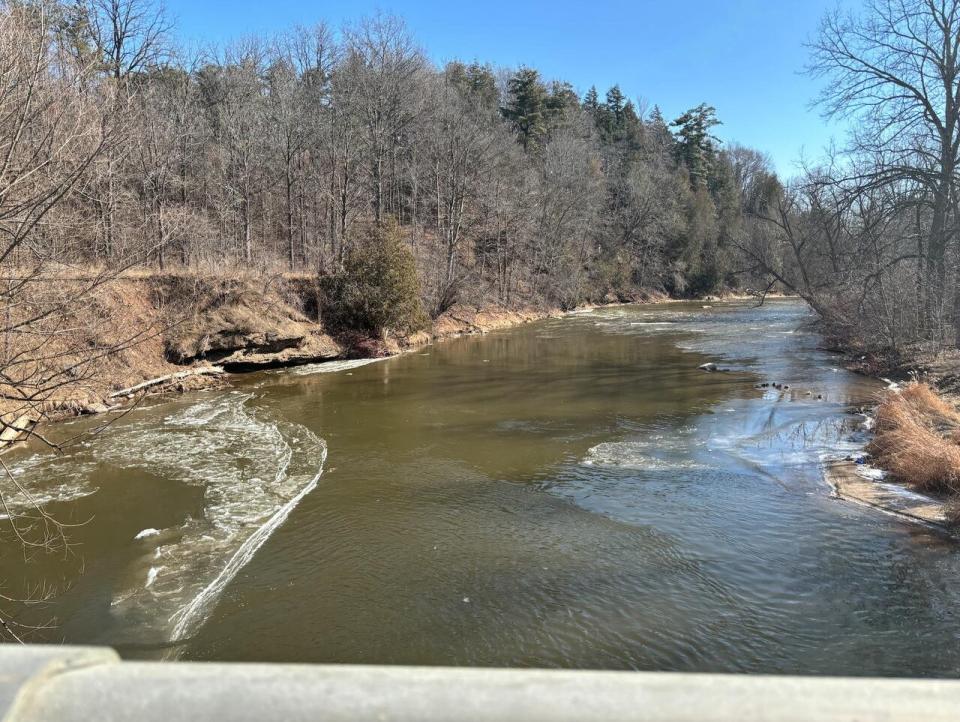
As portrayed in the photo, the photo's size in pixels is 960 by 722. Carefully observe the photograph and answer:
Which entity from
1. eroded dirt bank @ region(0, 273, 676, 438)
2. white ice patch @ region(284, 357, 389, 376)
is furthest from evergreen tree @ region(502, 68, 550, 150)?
white ice patch @ region(284, 357, 389, 376)

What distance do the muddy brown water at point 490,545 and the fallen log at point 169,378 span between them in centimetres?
166

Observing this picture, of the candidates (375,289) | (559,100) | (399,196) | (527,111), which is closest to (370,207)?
(399,196)

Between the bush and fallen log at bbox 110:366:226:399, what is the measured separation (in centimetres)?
684

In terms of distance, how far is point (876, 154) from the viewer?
752 inches

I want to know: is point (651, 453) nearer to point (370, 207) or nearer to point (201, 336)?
point (201, 336)

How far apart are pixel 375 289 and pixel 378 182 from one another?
1222 cm

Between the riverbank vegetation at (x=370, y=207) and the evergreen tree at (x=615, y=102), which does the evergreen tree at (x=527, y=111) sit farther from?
the evergreen tree at (x=615, y=102)

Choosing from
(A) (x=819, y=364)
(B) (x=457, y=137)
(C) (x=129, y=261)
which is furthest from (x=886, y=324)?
(B) (x=457, y=137)

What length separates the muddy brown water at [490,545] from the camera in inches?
225

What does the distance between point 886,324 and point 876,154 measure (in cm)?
604

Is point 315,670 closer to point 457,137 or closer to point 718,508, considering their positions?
point 718,508

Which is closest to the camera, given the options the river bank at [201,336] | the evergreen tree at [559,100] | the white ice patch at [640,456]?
the white ice patch at [640,456]

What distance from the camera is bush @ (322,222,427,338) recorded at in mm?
26688

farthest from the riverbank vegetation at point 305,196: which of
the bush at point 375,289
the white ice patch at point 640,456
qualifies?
the white ice patch at point 640,456
